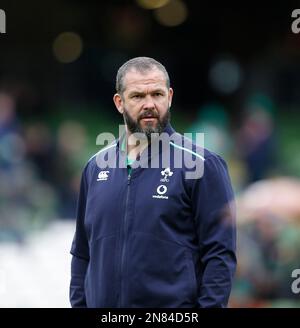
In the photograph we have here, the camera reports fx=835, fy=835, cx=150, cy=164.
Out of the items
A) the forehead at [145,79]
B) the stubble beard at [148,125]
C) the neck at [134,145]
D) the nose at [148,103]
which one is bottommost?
the neck at [134,145]

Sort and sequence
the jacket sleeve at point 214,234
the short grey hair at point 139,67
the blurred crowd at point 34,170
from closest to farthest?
1. the jacket sleeve at point 214,234
2. the short grey hair at point 139,67
3. the blurred crowd at point 34,170

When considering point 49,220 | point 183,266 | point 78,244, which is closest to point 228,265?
point 183,266

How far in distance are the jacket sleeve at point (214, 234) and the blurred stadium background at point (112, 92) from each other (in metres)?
3.66

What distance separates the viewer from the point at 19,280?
7043mm

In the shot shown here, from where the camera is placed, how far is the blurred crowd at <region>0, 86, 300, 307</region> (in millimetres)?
6430

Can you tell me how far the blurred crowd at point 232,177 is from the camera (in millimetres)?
6430

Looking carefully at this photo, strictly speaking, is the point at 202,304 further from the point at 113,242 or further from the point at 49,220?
the point at 49,220

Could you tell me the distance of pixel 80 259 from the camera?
158 inches

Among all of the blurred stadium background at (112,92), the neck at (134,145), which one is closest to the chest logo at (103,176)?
the neck at (134,145)

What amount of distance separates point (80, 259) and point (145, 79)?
926mm

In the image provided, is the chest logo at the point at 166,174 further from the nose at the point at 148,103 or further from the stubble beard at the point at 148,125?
the nose at the point at 148,103

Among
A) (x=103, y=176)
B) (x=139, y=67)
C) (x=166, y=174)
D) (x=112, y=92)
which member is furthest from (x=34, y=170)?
(x=166, y=174)

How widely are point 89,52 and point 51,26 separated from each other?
78cm

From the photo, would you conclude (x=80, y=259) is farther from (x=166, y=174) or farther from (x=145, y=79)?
(x=145, y=79)
